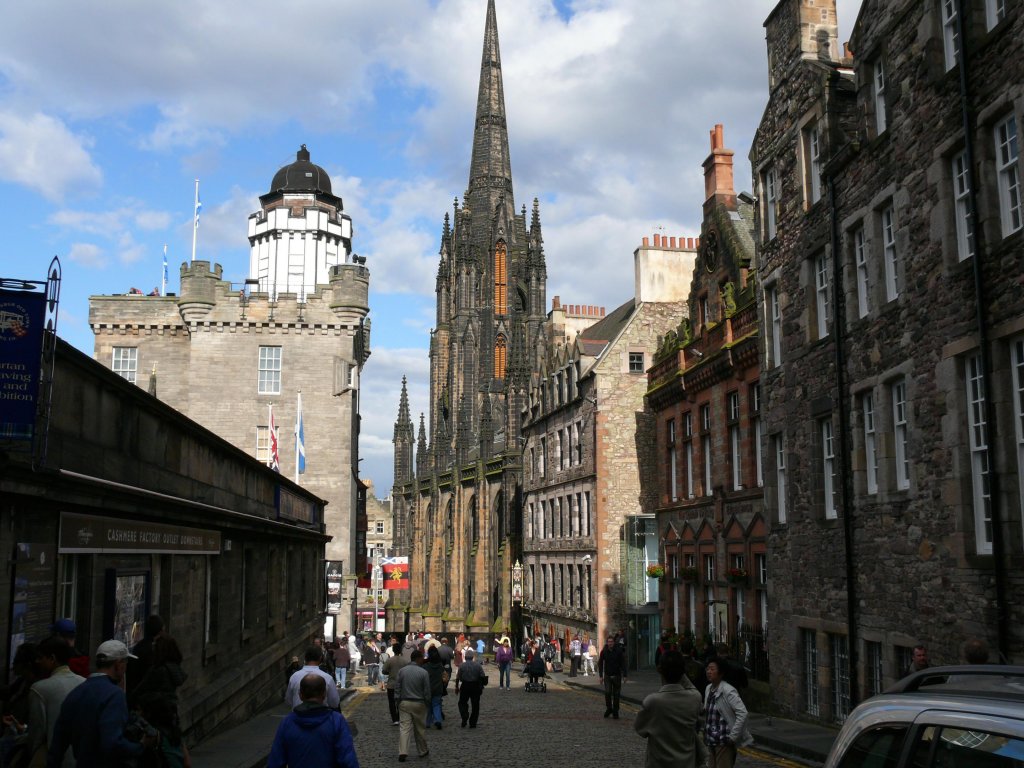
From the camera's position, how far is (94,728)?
6441 mm

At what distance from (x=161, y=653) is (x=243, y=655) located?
11796mm

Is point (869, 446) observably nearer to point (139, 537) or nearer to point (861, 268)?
point (861, 268)

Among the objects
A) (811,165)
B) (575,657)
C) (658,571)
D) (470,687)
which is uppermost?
(811,165)

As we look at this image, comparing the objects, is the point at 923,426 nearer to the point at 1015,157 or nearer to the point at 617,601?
the point at 1015,157

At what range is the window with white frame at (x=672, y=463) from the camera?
35.4 metres

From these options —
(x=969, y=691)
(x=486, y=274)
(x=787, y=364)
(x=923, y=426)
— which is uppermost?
(x=486, y=274)

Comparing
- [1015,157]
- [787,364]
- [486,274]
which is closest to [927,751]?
[1015,157]

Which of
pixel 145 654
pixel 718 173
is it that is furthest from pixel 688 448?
pixel 145 654

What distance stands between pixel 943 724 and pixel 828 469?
695 inches

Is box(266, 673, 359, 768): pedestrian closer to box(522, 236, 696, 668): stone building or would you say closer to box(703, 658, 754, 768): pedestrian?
box(703, 658, 754, 768): pedestrian

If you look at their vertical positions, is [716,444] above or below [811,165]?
below

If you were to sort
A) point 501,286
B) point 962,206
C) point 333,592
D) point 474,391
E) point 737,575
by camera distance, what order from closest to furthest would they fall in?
point 962,206, point 737,575, point 333,592, point 474,391, point 501,286

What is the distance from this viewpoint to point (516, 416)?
233 ft

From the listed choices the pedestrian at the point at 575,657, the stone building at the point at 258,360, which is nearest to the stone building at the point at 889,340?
the pedestrian at the point at 575,657
